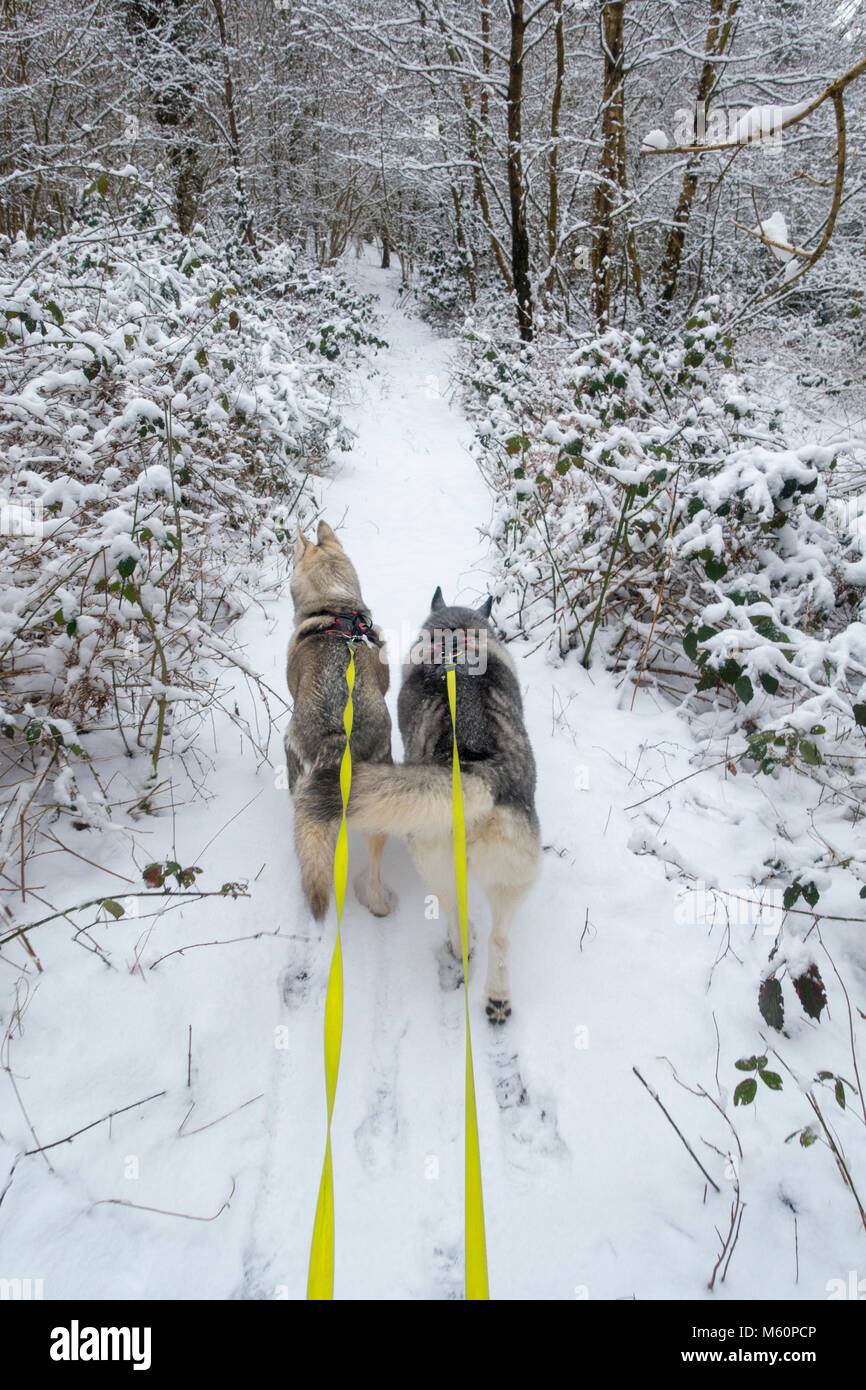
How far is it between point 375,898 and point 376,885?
0.05 meters

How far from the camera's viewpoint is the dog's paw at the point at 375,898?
2.49 m

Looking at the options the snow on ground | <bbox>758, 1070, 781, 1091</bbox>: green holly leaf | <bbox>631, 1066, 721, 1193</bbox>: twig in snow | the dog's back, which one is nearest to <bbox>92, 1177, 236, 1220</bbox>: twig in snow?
the snow on ground

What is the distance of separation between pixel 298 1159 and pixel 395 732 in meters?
2.09

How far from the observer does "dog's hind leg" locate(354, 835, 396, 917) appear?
245cm

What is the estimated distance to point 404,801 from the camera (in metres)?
1.82

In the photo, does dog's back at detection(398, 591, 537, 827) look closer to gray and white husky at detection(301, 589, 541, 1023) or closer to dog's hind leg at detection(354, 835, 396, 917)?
gray and white husky at detection(301, 589, 541, 1023)

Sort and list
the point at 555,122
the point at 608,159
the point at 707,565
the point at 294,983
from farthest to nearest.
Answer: the point at 555,122 < the point at 608,159 < the point at 707,565 < the point at 294,983

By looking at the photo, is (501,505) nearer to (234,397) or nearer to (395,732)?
(234,397)

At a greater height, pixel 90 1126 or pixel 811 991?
pixel 811 991

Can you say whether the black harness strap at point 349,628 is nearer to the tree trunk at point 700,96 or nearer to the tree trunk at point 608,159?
the tree trunk at point 608,159

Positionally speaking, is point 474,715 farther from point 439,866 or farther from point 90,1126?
point 90,1126

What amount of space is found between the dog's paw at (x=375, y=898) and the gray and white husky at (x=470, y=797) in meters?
0.33

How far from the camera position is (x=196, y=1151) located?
170 cm

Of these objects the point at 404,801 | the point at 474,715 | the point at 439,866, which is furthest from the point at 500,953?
Result: the point at 474,715
